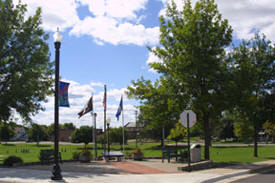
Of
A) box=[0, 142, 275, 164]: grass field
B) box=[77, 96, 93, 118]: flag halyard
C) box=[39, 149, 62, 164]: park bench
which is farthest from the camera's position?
box=[0, 142, 275, 164]: grass field

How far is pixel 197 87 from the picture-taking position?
21.7m

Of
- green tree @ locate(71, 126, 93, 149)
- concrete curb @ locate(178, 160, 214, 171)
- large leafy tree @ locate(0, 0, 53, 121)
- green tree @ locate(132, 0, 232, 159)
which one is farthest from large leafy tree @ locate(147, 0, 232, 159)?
green tree @ locate(71, 126, 93, 149)

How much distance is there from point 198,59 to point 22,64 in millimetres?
11434

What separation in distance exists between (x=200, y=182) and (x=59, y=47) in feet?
25.4

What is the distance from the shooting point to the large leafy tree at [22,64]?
21047 mm

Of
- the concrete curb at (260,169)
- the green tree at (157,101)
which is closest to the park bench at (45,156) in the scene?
the green tree at (157,101)

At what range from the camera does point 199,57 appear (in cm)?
2097

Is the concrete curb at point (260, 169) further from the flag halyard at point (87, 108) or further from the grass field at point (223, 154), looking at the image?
the flag halyard at point (87, 108)

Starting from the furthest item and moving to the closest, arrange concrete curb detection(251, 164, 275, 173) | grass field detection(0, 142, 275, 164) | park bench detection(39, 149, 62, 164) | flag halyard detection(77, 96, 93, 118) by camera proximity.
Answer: grass field detection(0, 142, 275, 164)
flag halyard detection(77, 96, 93, 118)
park bench detection(39, 149, 62, 164)
concrete curb detection(251, 164, 275, 173)

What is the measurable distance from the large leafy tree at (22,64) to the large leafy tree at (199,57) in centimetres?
794

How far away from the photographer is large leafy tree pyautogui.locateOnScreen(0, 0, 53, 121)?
69.1 feet

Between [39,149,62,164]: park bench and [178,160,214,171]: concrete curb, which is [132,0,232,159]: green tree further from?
[39,149,62,164]: park bench

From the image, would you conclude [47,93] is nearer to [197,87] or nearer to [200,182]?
[197,87]

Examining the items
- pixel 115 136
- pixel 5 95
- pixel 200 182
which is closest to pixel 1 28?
pixel 5 95
